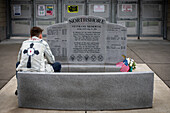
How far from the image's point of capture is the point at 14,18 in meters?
16.1

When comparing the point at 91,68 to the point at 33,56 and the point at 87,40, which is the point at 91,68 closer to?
the point at 87,40

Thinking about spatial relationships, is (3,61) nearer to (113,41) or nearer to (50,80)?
(113,41)

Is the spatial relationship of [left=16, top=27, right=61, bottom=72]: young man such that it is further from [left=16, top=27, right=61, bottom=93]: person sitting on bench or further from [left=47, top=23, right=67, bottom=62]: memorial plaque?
[left=47, top=23, right=67, bottom=62]: memorial plaque

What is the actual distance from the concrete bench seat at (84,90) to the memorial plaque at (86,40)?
2.31m

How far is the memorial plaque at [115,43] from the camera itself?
730 cm

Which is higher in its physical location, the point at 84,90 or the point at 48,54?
the point at 48,54

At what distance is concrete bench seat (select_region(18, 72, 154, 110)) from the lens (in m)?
5.04

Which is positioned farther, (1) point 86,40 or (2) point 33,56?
(1) point 86,40

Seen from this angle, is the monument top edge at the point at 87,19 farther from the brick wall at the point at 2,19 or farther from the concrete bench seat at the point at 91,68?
the brick wall at the point at 2,19

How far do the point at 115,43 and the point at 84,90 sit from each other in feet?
8.74

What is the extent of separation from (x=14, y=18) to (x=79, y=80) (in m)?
12.0

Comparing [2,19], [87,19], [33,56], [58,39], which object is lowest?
[33,56]

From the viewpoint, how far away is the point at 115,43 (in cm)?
742

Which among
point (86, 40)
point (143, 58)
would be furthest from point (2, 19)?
point (86, 40)
